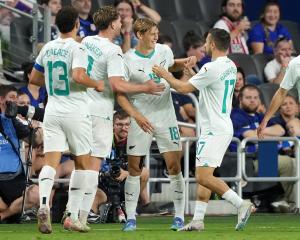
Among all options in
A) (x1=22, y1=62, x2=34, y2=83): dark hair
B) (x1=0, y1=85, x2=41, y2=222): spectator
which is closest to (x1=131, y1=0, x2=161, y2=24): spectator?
(x1=22, y1=62, x2=34, y2=83): dark hair

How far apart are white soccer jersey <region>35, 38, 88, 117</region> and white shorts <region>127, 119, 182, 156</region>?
2.76ft

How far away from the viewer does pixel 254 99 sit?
19125 millimetres

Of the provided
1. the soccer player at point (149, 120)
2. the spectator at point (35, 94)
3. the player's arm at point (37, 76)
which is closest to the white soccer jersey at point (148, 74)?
the soccer player at point (149, 120)

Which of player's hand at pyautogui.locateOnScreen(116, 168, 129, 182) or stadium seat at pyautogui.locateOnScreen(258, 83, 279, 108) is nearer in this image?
player's hand at pyautogui.locateOnScreen(116, 168, 129, 182)

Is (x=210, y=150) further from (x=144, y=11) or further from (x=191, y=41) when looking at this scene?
(x=144, y=11)

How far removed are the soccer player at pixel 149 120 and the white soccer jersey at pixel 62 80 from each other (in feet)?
2.59

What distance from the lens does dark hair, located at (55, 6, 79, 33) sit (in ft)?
44.6

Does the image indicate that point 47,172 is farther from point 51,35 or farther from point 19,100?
point 51,35

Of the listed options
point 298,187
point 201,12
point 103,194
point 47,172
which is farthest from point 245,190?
point 47,172

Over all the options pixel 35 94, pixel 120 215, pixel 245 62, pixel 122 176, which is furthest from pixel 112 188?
pixel 245 62

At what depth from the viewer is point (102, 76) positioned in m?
14.2

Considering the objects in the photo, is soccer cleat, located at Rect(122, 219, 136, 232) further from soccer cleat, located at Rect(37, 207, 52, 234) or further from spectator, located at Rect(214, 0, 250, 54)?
spectator, located at Rect(214, 0, 250, 54)

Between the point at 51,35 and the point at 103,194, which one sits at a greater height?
the point at 51,35

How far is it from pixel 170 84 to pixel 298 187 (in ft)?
16.8
